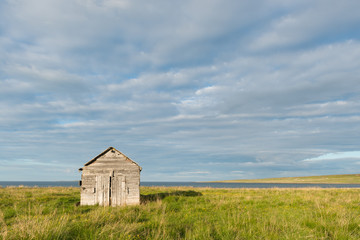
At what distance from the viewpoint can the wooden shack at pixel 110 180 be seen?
59.1 feet

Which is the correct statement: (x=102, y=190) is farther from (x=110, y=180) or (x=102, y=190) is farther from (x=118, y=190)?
(x=118, y=190)

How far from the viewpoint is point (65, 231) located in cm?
654

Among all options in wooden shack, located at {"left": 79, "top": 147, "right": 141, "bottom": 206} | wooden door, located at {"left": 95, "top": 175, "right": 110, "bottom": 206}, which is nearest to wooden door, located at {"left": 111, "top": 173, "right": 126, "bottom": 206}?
wooden shack, located at {"left": 79, "top": 147, "right": 141, "bottom": 206}

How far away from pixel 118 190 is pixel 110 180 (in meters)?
0.99

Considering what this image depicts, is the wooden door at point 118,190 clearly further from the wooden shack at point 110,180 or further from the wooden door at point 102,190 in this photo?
the wooden door at point 102,190

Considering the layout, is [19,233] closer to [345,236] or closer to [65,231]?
[65,231]

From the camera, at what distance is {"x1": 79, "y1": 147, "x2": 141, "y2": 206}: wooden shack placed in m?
18.0

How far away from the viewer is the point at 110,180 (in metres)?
18.4

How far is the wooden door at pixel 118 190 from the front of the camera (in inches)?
717

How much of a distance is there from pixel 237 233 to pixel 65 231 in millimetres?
5180

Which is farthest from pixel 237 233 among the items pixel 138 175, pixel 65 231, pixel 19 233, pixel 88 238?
pixel 138 175

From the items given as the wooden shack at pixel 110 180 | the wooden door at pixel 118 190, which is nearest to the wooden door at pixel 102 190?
the wooden shack at pixel 110 180

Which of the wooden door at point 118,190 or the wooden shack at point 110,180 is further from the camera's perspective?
the wooden door at point 118,190

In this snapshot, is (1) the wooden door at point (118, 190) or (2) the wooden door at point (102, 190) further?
(1) the wooden door at point (118, 190)
